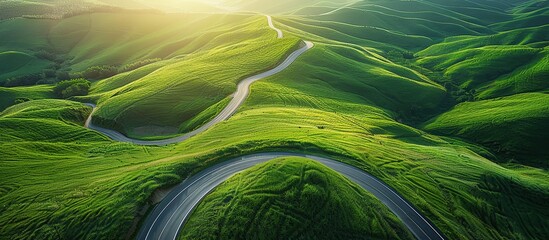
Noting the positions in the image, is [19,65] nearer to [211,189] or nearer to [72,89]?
[72,89]

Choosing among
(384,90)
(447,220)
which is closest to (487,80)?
(384,90)

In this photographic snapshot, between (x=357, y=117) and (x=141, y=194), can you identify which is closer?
(x=141, y=194)

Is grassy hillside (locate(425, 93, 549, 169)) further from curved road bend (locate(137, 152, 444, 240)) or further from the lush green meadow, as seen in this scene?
curved road bend (locate(137, 152, 444, 240))

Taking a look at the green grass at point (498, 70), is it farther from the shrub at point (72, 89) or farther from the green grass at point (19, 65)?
the green grass at point (19, 65)

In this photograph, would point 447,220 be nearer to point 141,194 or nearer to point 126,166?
point 141,194

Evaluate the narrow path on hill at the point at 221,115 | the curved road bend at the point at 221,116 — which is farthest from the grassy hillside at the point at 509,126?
the curved road bend at the point at 221,116

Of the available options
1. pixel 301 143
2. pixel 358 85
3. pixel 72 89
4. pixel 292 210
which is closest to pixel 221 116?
pixel 301 143
